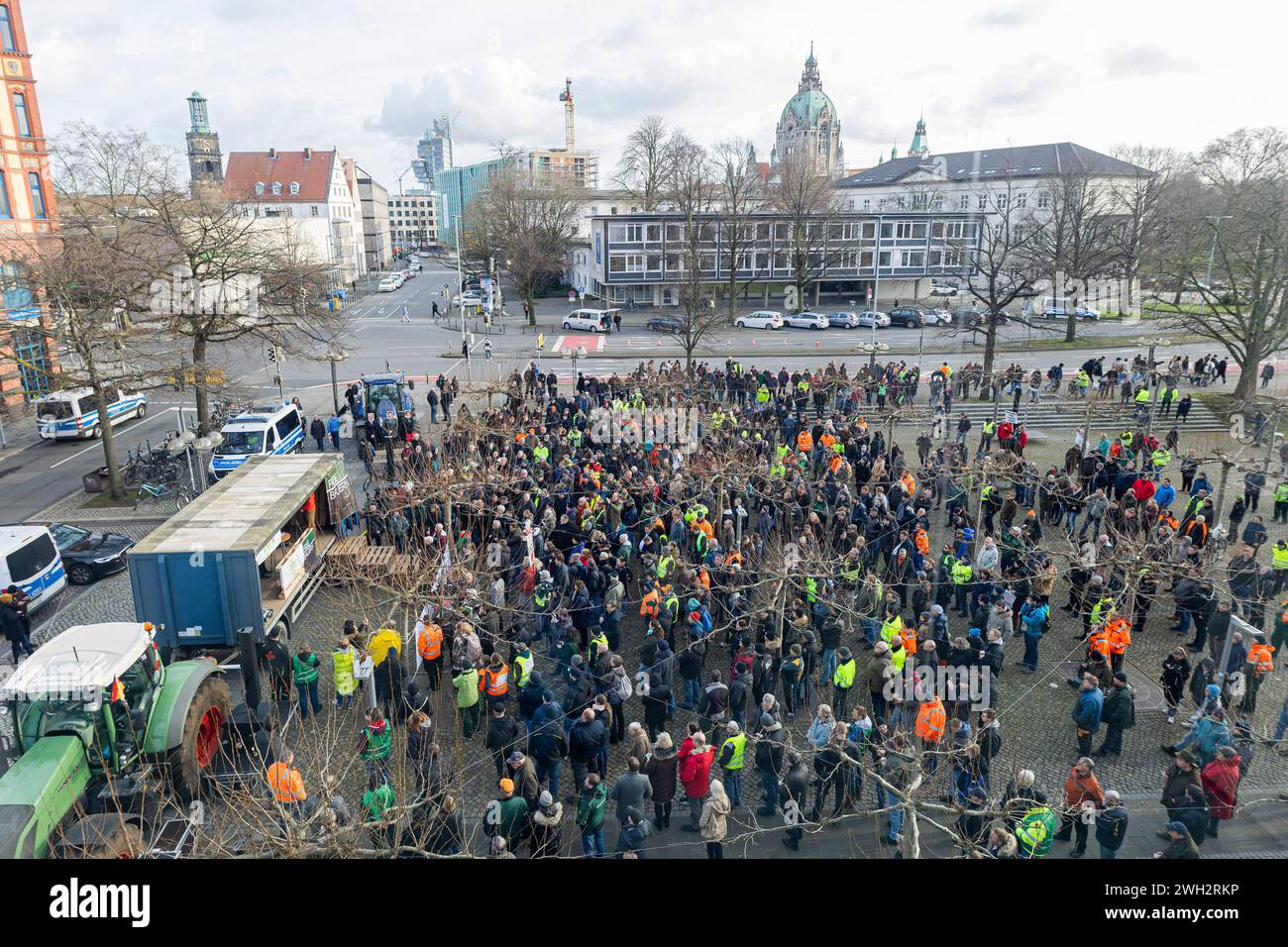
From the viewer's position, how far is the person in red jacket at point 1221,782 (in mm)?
9398

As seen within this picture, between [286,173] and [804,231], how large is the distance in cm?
5651

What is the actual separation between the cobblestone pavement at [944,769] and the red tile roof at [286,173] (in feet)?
260

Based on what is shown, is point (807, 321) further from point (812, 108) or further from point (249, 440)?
point (812, 108)

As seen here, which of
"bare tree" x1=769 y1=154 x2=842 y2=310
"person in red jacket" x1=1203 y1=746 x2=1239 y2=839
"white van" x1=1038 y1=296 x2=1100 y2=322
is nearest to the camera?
"person in red jacket" x1=1203 y1=746 x2=1239 y2=839

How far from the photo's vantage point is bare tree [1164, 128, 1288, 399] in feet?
103

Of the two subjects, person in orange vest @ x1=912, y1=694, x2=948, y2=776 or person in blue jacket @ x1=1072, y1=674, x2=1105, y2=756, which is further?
person in blue jacket @ x1=1072, y1=674, x2=1105, y2=756

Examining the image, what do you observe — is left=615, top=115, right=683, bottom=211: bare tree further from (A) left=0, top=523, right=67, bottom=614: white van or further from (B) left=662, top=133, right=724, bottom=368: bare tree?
(A) left=0, top=523, right=67, bottom=614: white van

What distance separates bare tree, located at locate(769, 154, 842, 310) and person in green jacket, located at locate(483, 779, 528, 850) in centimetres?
5711

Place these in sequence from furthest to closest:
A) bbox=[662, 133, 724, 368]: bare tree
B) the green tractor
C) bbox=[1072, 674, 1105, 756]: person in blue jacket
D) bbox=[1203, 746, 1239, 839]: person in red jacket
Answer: bbox=[662, 133, 724, 368]: bare tree < bbox=[1072, 674, 1105, 756]: person in blue jacket < bbox=[1203, 746, 1239, 839]: person in red jacket < the green tractor

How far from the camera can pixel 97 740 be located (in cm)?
927

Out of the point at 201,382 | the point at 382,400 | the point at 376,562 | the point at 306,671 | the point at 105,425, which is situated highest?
the point at 201,382

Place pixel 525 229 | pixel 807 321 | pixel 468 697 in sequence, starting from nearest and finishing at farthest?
pixel 468 697 < pixel 807 321 < pixel 525 229

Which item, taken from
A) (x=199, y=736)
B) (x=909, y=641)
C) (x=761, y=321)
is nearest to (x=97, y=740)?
(x=199, y=736)

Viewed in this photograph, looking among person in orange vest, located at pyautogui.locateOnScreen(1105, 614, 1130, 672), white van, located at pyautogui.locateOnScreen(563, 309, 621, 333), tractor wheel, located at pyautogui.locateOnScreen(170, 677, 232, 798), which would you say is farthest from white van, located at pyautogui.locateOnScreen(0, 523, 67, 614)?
white van, located at pyautogui.locateOnScreen(563, 309, 621, 333)
